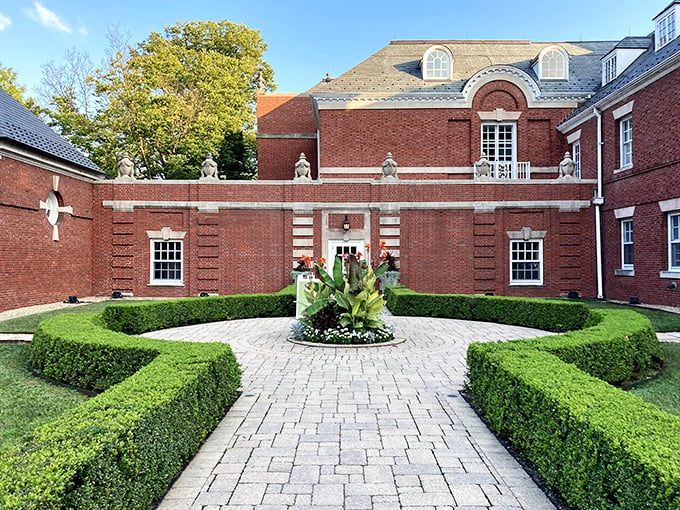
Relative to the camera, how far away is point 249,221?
19984 millimetres

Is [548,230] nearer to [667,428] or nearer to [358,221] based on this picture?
[358,221]

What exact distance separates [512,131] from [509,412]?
2052 cm

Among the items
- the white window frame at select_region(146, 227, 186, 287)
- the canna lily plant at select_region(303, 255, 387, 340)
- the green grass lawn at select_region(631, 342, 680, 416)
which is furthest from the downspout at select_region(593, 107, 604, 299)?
the white window frame at select_region(146, 227, 186, 287)

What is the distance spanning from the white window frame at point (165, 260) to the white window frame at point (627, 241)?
17.0 m

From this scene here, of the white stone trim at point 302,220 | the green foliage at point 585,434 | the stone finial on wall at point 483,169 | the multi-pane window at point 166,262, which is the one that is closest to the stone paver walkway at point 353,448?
the green foliage at point 585,434

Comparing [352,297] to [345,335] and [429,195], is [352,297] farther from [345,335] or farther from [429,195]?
[429,195]

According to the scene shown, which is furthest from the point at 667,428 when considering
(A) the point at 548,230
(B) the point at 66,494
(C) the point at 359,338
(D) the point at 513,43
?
(D) the point at 513,43

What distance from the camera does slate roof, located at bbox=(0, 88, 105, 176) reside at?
1497 centimetres

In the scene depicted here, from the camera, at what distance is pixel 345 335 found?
10148mm

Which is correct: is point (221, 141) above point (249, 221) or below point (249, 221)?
above

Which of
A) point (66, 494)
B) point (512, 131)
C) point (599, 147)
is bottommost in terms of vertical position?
point (66, 494)

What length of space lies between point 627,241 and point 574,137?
5921mm

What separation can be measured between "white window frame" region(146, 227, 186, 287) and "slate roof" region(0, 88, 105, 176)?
11.3 ft

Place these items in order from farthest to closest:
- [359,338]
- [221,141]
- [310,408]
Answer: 1. [221,141]
2. [359,338]
3. [310,408]
